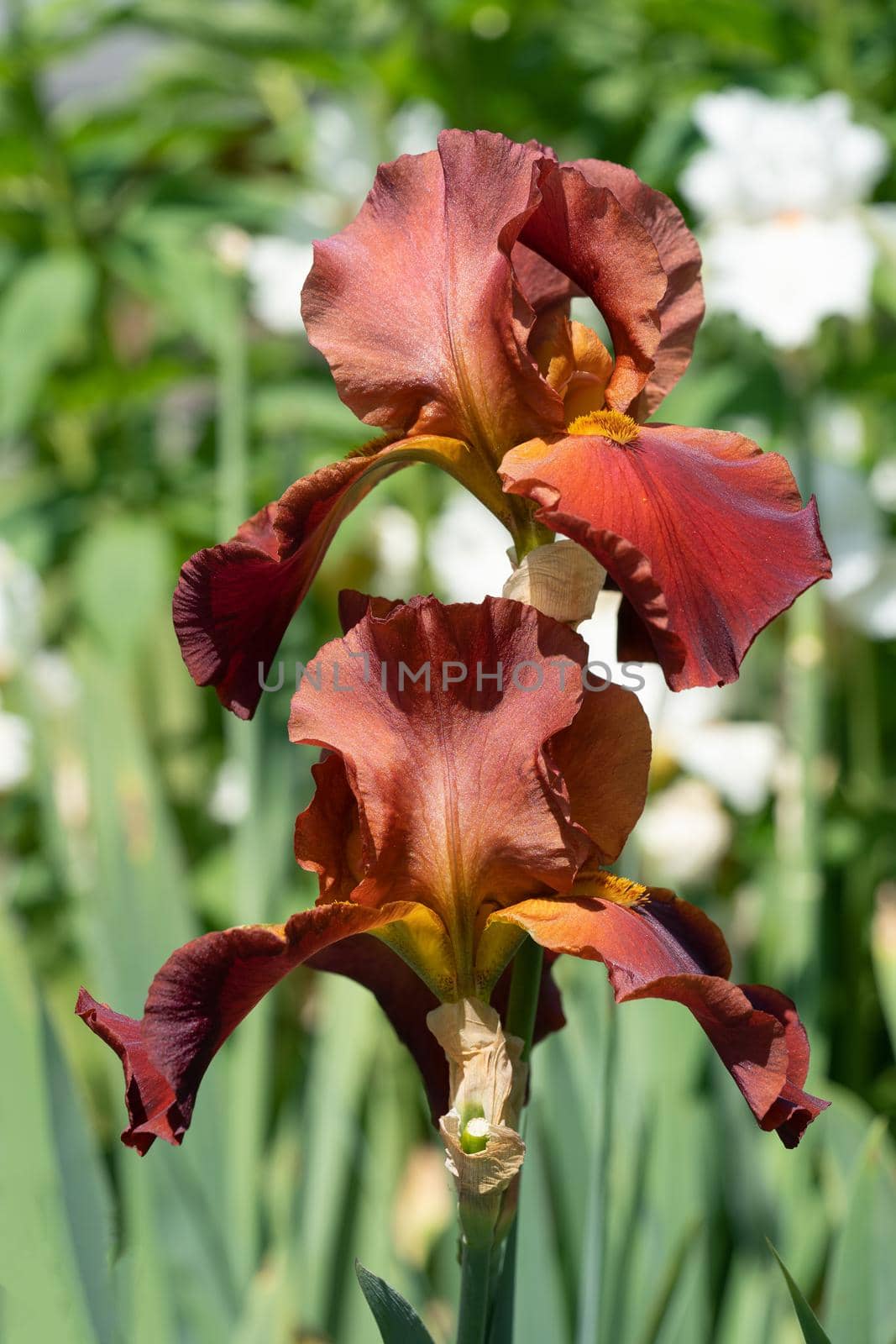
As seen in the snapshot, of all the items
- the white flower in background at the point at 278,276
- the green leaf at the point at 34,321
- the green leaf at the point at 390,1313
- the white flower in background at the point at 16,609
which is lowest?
the green leaf at the point at 390,1313

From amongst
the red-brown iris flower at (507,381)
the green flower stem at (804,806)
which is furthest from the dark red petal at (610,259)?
the green flower stem at (804,806)

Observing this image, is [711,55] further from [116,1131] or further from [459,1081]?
[459,1081]

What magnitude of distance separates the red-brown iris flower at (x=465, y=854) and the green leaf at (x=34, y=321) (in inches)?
41.3

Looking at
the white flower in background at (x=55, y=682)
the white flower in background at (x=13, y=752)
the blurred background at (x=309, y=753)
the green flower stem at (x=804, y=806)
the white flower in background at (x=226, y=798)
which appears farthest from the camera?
the white flower in background at (x=55, y=682)

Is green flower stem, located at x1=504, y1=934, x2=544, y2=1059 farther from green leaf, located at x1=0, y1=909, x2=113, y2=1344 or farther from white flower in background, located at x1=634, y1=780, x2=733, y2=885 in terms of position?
white flower in background, located at x1=634, y1=780, x2=733, y2=885

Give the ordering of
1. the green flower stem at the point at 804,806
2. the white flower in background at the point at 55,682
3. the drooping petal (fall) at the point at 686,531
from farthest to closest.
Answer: the white flower in background at the point at 55,682, the green flower stem at the point at 804,806, the drooping petal (fall) at the point at 686,531

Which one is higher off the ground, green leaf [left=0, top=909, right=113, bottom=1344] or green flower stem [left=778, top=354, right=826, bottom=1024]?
green flower stem [left=778, top=354, right=826, bottom=1024]

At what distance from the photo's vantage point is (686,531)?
1.49 ft

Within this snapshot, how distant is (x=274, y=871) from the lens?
1230 mm

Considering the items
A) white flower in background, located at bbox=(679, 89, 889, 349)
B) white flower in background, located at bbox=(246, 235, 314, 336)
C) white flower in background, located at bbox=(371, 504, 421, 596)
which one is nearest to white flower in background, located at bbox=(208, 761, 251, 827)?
white flower in background, located at bbox=(371, 504, 421, 596)

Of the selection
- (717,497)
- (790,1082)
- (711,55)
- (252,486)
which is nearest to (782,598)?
(717,497)

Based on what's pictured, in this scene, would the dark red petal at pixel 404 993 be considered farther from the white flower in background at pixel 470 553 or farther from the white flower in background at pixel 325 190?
the white flower in background at pixel 325 190

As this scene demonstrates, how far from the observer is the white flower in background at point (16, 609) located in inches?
53.0

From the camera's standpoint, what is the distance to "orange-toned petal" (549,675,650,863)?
1.68ft
